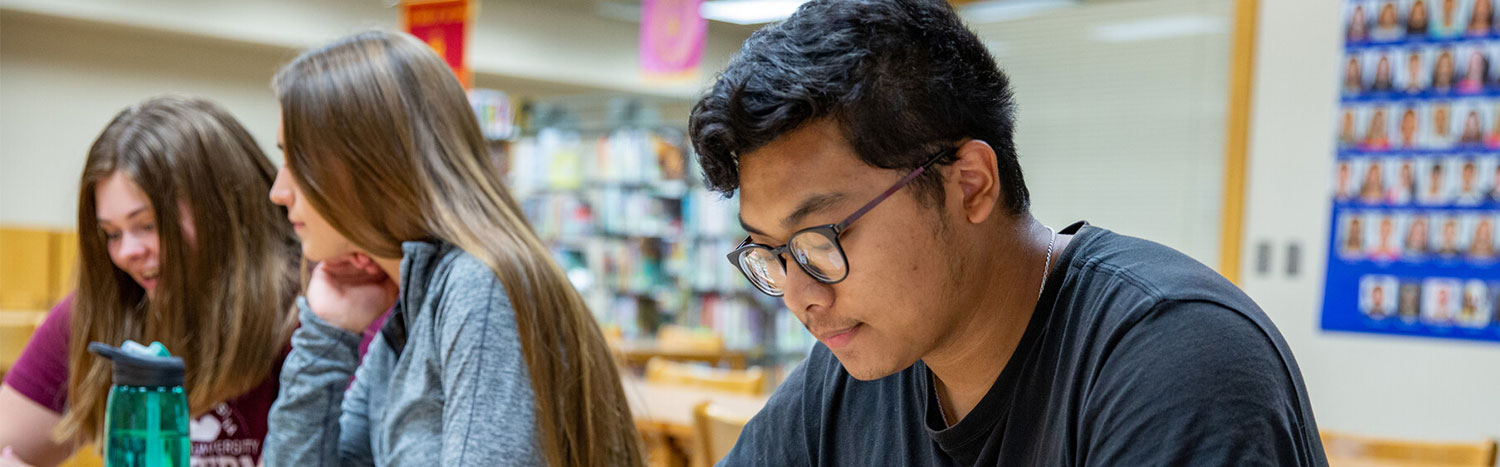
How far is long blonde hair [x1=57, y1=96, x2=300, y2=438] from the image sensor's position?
1.98 metres

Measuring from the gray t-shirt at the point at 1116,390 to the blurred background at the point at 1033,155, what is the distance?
251mm

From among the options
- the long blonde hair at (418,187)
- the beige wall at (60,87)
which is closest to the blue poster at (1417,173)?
the long blonde hair at (418,187)

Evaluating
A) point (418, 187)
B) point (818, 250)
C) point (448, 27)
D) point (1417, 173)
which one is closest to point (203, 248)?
point (418, 187)

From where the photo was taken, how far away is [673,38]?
18.5 feet

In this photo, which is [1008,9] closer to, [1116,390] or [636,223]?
[636,223]

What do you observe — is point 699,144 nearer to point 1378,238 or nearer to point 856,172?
point 856,172

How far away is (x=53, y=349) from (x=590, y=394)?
4.10ft

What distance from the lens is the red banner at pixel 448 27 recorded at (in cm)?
438

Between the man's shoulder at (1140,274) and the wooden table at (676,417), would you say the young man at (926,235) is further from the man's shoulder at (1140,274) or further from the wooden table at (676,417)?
the wooden table at (676,417)

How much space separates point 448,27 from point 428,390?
3.18m

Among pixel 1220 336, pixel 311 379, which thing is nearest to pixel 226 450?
pixel 311 379

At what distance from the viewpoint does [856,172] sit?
1019 mm

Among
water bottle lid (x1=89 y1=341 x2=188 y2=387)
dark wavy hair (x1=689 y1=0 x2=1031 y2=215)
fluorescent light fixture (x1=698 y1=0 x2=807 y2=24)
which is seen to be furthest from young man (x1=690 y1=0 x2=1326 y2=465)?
fluorescent light fixture (x1=698 y1=0 x2=807 y2=24)

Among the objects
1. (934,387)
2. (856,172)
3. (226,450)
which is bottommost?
(226,450)
